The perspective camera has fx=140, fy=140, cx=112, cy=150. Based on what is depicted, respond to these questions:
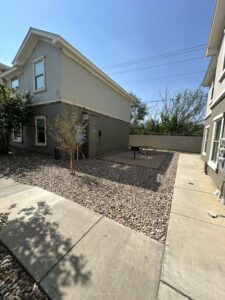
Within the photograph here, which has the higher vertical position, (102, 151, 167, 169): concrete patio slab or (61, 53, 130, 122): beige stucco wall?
(61, 53, 130, 122): beige stucco wall

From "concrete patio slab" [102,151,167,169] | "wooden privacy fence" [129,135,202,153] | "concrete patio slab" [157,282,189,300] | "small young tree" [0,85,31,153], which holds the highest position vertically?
"small young tree" [0,85,31,153]

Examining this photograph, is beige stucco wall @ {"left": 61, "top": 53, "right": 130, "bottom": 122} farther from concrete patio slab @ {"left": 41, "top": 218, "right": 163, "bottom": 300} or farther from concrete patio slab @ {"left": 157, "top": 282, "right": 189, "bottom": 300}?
concrete patio slab @ {"left": 157, "top": 282, "right": 189, "bottom": 300}

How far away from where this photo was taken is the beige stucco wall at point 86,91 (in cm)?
760

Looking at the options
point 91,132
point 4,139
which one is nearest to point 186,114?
point 91,132

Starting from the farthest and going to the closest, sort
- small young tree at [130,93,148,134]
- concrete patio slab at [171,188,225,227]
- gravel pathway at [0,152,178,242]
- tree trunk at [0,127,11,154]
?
1. small young tree at [130,93,148,134]
2. tree trunk at [0,127,11,154]
3. concrete patio slab at [171,188,225,227]
4. gravel pathway at [0,152,178,242]

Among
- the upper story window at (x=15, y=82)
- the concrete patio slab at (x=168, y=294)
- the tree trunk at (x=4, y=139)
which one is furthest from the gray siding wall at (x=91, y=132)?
the concrete patio slab at (x=168, y=294)

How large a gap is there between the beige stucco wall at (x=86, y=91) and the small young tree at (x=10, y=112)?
2.61 metres

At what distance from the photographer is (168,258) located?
Answer: 1.88m

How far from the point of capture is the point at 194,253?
Result: 1978 millimetres

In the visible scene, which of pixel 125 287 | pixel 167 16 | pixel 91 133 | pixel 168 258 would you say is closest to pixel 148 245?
pixel 168 258

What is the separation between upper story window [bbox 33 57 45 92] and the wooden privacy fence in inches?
464

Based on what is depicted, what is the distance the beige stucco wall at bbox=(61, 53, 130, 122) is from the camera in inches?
299

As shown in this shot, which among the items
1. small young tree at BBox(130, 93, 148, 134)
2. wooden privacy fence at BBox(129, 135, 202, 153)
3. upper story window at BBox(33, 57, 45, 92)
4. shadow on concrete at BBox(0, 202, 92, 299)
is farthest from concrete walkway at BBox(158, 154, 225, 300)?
small young tree at BBox(130, 93, 148, 134)

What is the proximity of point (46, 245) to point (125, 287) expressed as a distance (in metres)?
1.20
